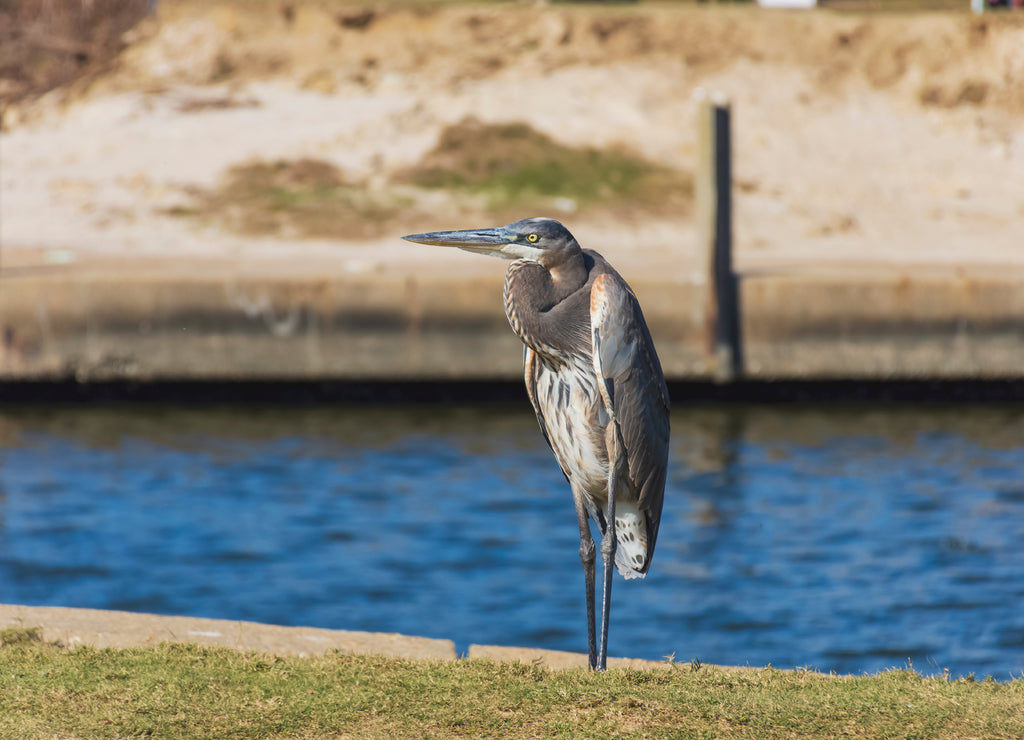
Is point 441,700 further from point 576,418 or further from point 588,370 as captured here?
point 588,370

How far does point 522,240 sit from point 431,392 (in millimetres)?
9415

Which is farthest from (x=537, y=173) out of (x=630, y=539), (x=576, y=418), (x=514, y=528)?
(x=576, y=418)

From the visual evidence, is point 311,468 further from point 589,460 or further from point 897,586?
point 589,460

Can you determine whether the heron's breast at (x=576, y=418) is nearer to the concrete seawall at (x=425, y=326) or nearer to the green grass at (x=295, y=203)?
the concrete seawall at (x=425, y=326)

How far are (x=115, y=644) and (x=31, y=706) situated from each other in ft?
2.49

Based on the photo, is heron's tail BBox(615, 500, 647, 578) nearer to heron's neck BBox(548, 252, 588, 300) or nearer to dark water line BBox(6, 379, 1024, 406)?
heron's neck BBox(548, 252, 588, 300)

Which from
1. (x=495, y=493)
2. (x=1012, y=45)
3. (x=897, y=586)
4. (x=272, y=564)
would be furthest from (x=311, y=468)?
(x=1012, y=45)

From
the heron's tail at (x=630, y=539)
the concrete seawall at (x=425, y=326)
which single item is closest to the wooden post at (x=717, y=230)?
the concrete seawall at (x=425, y=326)

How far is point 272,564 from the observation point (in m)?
9.77

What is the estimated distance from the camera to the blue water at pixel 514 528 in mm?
8523

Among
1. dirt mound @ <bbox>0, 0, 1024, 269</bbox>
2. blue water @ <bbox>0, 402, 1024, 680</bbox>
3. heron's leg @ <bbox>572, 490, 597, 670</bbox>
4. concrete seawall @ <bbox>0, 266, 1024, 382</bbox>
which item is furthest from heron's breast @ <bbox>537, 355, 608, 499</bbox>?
dirt mound @ <bbox>0, 0, 1024, 269</bbox>

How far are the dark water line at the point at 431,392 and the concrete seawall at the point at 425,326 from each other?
0.61 metres

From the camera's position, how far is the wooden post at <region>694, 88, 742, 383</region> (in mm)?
13195

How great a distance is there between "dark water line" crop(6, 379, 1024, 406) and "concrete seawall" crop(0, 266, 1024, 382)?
2.01 feet
